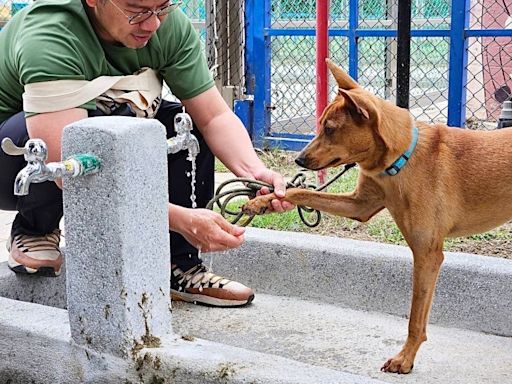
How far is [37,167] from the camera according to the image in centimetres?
188

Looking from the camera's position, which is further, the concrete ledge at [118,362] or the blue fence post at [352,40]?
the blue fence post at [352,40]

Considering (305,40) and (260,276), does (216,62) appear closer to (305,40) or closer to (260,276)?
(305,40)

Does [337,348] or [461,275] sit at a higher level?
[461,275]

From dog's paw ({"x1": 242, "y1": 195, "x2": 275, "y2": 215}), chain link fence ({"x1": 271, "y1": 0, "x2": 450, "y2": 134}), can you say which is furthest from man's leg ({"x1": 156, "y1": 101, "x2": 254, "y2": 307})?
chain link fence ({"x1": 271, "y1": 0, "x2": 450, "y2": 134})

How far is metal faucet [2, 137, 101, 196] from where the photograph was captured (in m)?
1.84

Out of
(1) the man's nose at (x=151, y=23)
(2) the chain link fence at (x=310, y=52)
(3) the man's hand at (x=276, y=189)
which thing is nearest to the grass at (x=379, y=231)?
(3) the man's hand at (x=276, y=189)

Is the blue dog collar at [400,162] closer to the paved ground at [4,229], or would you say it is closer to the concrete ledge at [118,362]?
the concrete ledge at [118,362]

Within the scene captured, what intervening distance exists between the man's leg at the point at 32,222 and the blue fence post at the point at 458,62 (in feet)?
11.3

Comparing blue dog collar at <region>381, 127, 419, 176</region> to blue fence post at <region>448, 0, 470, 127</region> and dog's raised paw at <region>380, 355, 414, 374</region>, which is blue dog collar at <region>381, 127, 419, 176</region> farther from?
Result: blue fence post at <region>448, 0, 470, 127</region>

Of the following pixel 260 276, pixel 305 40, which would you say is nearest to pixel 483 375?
pixel 260 276

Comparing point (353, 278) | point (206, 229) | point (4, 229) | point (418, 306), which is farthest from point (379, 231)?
point (4, 229)

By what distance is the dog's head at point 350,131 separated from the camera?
238cm

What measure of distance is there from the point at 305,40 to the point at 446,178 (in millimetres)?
4823

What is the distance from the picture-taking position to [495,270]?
2.69 m
